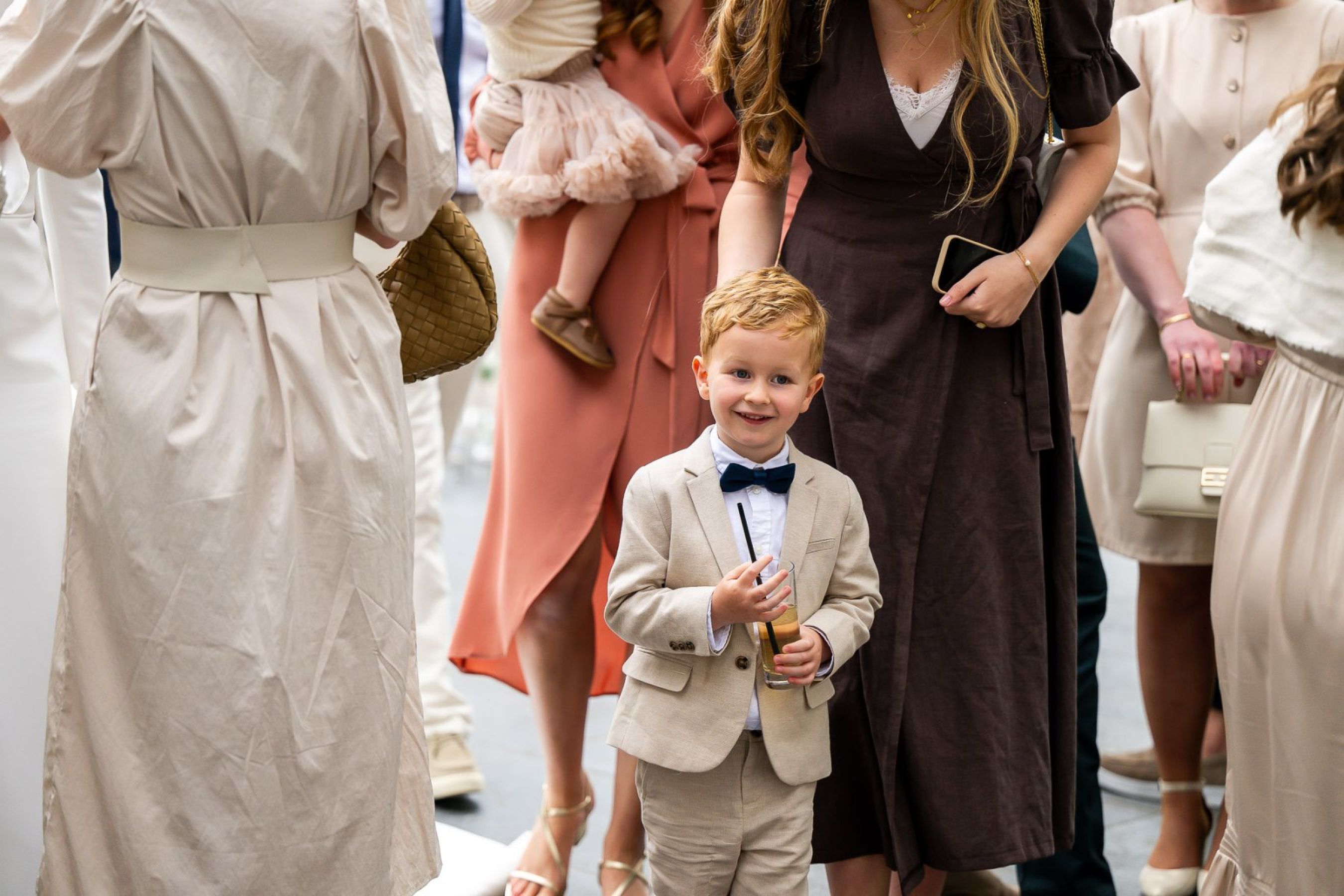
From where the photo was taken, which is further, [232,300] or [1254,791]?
[1254,791]

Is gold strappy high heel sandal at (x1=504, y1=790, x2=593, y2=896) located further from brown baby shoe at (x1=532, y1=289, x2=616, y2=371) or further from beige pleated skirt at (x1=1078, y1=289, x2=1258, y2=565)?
beige pleated skirt at (x1=1078, y1=289, x2=1258, y2=565)

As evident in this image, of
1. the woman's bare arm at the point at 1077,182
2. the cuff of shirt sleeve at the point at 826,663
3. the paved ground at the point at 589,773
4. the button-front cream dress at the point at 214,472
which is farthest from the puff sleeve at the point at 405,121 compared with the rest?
the paved ground at the point at 589,773

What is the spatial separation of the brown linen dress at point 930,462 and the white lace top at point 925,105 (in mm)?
51

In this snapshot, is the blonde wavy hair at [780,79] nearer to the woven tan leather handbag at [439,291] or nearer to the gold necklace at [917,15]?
the gold necklace at [917,15]

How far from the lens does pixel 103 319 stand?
2.29 meters

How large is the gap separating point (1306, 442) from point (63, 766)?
206 cm

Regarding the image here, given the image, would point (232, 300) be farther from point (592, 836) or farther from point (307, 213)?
point (592, 836)

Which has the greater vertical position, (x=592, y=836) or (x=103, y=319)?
(x=103, y=319)

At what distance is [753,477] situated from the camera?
2.37 m

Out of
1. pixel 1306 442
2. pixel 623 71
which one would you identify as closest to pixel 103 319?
pixel 623 71

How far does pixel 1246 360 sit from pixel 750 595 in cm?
155

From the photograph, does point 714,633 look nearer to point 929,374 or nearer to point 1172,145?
point 929,374

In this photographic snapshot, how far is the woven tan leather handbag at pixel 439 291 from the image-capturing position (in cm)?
266

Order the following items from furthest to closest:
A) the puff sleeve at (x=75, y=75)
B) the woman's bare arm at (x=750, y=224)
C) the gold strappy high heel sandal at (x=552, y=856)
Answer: the gold strappy high heel sandal at (x=552, y=856)
the woman's bare arm at (x=750, y=224)
the puff sleeve at (x=75, y=75)
